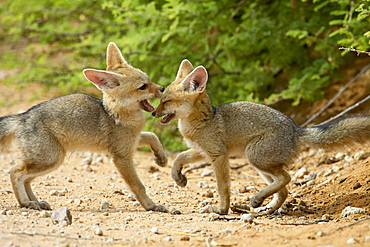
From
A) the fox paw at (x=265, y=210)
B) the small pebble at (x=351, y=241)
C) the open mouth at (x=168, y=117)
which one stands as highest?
the open mouth at (x=168, y=117)

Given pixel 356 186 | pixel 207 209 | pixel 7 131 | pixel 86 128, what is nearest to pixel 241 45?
pixel 356 186

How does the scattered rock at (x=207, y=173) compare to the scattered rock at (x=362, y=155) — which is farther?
the scattered rock at (x=207, y=173)

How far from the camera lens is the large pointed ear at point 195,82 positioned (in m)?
5.67

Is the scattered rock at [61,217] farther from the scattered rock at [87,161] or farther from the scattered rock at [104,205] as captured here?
the scattered rock at [87,161]

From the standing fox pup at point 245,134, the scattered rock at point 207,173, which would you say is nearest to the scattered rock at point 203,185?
the scattered rock at point 207,173

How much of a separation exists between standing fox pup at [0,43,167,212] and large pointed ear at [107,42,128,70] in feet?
0.61

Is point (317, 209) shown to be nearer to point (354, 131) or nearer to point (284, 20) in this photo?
point (354, 131)

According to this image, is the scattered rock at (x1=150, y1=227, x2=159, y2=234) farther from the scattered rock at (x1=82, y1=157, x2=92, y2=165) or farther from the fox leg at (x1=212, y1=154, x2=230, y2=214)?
the scattered rock at (x1=82, y1=157, x2=92, y2=165)

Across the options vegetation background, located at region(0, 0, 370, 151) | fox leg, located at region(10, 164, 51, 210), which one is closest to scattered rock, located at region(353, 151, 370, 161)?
vegetation background, located at region(0, 0, 370, 151)

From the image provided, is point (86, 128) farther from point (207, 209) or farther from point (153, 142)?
point (207, 209)

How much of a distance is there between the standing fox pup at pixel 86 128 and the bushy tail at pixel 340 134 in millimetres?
1881

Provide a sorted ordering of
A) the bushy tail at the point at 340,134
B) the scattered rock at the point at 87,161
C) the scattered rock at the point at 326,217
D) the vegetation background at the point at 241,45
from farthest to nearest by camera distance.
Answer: the scattered rock at the point at 87,161
the vegetation background at the point at 241,45
the bushy tail at the point at 340,134
the scattered rock at the point at 326,217

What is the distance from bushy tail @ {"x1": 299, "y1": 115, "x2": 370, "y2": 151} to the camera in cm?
521

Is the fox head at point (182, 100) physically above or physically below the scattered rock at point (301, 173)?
above
